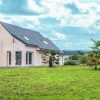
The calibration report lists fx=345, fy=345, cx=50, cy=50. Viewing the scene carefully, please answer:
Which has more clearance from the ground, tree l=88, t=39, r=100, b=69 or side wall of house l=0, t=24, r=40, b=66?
side wall of house l=0, t=24, r=40, b=66

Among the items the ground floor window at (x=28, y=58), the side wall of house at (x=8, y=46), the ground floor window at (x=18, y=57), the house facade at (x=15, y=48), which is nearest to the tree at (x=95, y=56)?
the house facade at (x=15, y=48)

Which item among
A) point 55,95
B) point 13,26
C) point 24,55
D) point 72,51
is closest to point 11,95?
point 55,95

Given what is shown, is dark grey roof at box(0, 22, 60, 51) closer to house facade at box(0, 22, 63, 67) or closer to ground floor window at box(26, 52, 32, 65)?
house facade at box(0, 22, 63, 67)

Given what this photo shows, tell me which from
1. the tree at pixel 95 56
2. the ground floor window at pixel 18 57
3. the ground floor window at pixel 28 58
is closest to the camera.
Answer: the tree at pixel 95 56

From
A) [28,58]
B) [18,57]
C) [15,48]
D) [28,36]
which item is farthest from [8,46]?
[28,36]

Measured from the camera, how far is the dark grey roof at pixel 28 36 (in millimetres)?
41531

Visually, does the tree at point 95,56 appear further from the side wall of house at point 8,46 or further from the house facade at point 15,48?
the side wall of house at point 8,46

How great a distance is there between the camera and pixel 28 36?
45156mm

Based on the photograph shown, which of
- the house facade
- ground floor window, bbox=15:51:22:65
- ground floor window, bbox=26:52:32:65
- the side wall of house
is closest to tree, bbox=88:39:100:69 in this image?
the house facade

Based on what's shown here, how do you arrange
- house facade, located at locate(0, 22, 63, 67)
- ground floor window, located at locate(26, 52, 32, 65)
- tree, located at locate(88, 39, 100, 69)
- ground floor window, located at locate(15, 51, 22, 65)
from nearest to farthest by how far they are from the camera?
1. tree, located at locate(88, 39, 100, 69)
2. house facade, located at locate(0, 22, 63, 67)
3. ground floor window, located at locate(15, 51, 22, 65)
4. ground floor window, located at locate(26, 52, 32, 65)

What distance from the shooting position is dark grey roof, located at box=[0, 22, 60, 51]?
4153 centimetres

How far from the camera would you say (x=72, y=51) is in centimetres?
5947

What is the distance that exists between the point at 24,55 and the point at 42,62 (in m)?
3.25

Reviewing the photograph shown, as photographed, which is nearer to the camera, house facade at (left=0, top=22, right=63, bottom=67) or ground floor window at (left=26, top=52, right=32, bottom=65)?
house facade at (left=0, top=22, right=63, bottom=67)
